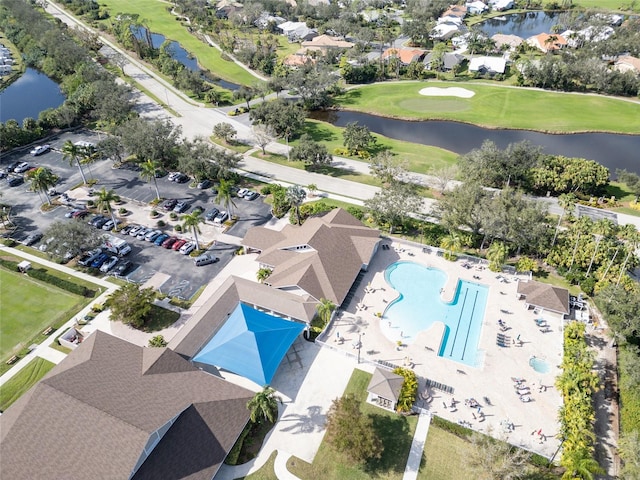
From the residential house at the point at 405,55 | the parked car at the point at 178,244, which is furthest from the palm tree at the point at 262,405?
the residential house at the point at 405,55

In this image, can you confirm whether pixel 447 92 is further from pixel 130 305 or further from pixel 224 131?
pixel 130 305

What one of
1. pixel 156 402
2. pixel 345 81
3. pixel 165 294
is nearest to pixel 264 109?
pixel 345 81

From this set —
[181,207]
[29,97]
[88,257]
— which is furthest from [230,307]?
[29,97]

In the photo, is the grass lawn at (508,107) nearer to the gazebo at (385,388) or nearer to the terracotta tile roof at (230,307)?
the terracotta tile roof at (230,307)

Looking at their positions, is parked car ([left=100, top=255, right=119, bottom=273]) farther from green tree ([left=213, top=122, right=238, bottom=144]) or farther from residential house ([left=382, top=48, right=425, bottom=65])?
residential house ([left=382, top=48, right=425, bottom=65])

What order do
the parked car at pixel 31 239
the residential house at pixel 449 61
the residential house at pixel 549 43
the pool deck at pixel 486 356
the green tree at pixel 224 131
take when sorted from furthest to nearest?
the residential house at pixel 549 43 < the residential house at pixel 449 61 < the green tree at pixel 224 131 < the parked car at pixel 31 239 < the pool deck at pixel 486 356
